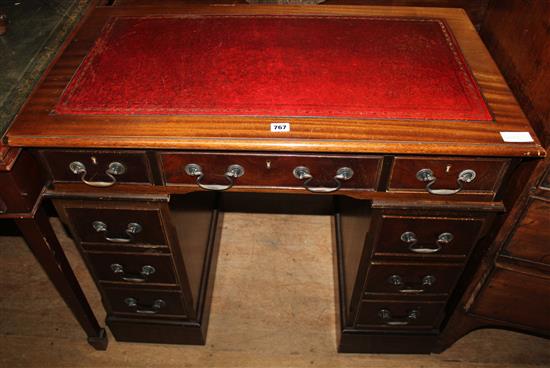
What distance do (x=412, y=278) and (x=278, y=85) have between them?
0.85 m

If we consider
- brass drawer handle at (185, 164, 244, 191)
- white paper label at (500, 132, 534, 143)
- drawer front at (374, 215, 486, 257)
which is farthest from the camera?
drawer front at (374, 215, 486, 257)

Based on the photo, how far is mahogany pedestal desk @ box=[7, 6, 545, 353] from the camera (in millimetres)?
1291

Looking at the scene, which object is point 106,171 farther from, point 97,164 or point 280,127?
point 280,127

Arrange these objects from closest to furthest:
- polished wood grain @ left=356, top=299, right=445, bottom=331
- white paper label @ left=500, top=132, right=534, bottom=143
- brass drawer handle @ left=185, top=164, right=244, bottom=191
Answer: white paper label @ left=500, top=132, right=534, bottom=143 < brass drawer handle @ left=185, top=164, right=244, bottom=191 < polished wood grain @ left=356, top=299, right=445, bottom=331

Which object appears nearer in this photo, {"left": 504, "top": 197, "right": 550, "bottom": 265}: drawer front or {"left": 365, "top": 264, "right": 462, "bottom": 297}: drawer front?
{"left": 504, "top": 197, "right": 550, "bottom": 265}: drawer front

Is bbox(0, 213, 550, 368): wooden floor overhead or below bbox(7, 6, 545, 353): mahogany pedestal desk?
below

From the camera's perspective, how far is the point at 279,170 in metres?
1.37

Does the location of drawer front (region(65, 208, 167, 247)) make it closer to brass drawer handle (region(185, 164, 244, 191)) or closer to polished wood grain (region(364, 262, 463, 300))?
brass drawer handle (region(185, 164, 244, 191))

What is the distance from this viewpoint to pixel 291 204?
2656mm

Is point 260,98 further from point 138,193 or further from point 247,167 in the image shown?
point 138,193

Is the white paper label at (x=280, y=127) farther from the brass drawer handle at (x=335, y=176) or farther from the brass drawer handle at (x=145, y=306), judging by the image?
the brass drawer handle at (x=145, y=306)

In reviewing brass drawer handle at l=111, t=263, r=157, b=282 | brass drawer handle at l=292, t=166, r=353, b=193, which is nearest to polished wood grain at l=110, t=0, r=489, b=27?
brass drawer handle at l=292, t=166, r=353, b=193

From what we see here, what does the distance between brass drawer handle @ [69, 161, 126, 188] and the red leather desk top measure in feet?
0.51

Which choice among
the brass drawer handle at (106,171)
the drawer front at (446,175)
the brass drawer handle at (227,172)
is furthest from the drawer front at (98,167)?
the drawer front at (446,175)
